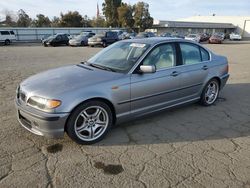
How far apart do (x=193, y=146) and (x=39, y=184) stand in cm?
228

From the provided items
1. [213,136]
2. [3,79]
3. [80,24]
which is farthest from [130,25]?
[213,136]

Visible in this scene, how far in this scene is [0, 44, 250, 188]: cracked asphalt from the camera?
113 inches

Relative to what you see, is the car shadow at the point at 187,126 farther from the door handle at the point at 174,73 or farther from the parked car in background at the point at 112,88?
the door handle at the point at 174,73

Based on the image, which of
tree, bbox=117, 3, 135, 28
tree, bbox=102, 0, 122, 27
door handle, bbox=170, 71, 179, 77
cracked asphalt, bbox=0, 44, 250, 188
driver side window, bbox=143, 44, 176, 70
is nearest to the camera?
cracked asphalt, bbox=0, 44, 250, 188

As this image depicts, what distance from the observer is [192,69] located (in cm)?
488

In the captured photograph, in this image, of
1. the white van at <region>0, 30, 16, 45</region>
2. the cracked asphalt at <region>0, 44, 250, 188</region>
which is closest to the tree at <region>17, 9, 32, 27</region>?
the white van at <region>0, 30, 16, 45</region>

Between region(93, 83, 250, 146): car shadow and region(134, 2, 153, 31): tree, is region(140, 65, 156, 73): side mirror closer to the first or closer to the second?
region(93, 83, 250, 146): car shadow

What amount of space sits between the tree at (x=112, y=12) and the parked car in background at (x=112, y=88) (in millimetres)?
60066

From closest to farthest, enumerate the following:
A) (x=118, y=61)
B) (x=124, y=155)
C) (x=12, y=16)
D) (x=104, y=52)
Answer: (x=124, y=155) → (x=118, y=61) → (x=104, y=52) → (x=12, y=16)

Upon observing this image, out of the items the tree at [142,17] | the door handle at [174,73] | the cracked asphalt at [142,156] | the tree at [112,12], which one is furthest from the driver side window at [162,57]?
the tree at [112,12]

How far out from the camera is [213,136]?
4.05 metres

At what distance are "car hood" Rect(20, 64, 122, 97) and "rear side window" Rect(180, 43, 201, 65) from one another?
5.45 feet

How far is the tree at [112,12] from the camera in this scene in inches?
2461

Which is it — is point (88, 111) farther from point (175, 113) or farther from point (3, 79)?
point (3, 79)
